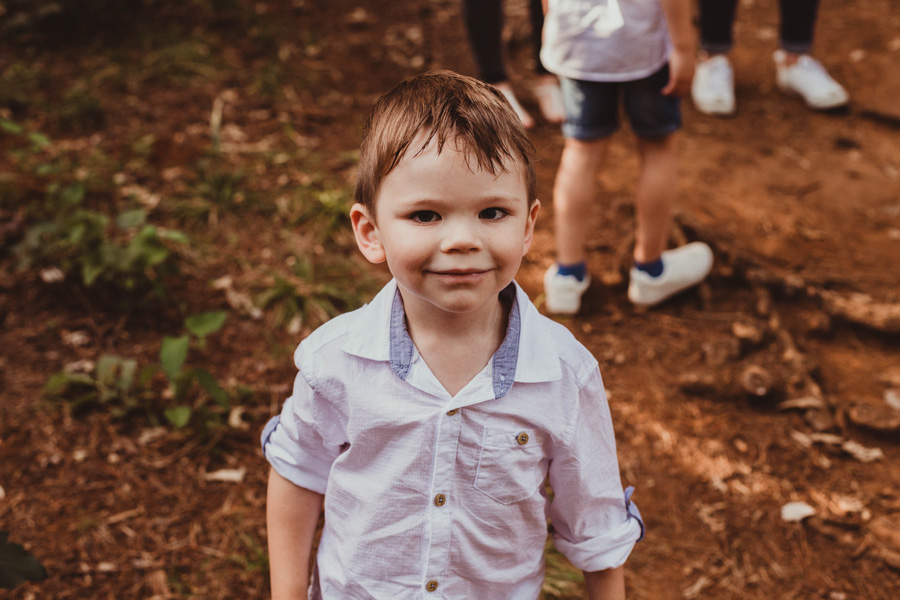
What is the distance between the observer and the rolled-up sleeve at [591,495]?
1309mm

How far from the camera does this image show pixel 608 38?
2467 millimetres

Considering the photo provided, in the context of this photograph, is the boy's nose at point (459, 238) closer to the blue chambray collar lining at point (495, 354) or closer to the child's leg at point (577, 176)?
the blue chambray collar lining at point (495, 354)

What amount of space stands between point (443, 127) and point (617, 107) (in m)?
1.85

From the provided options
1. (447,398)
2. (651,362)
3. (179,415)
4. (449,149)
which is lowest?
(651,362)

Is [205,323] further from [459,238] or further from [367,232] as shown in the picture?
[459,238]

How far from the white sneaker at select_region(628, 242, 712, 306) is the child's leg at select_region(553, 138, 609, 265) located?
1.16ft

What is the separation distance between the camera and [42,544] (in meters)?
2.20

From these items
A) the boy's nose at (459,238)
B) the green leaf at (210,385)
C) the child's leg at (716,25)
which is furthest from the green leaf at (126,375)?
the child's leg at (716,25)

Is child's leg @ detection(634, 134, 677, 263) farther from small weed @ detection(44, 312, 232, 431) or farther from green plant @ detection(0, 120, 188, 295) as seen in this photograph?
green plant @ detection(0, 120, 188, 295)

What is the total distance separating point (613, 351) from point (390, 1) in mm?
4042

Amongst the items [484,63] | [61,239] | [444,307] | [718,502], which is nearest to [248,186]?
[61,239]

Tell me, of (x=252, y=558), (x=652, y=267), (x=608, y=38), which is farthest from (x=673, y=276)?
(x=252, y=558)

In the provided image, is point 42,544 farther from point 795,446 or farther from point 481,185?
point 795,446

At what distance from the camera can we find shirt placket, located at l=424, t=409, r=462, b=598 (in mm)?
1231
